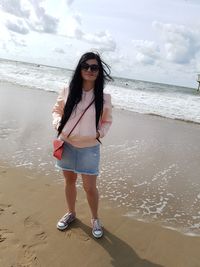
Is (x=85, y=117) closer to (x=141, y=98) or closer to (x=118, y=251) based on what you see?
(x=118, y=251)

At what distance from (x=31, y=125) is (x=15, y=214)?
5.05m

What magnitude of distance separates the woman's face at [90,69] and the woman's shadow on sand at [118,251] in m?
1.72

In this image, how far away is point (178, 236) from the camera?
409cm

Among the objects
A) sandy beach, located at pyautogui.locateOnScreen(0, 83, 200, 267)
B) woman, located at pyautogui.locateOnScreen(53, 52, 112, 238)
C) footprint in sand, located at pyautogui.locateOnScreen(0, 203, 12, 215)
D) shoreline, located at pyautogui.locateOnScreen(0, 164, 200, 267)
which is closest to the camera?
shoreline, located at pyautogui.locateOnScreen(0, 164, 200, 267)

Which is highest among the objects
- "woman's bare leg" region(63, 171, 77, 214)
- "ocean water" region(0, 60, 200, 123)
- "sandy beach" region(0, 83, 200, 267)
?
"woman's bare leg" region(63, 171, 77, 214)

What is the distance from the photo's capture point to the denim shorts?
369cm

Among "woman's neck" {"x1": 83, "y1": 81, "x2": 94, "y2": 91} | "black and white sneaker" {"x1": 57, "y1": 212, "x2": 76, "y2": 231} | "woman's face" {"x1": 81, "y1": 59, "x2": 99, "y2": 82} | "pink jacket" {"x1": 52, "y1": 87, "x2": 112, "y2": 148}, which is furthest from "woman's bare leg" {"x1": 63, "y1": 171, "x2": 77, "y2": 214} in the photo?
"woman's face" {"x1": 81, "y1": 59, "x2": 99, "y2": 82}

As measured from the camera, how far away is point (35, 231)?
3768 millimetres

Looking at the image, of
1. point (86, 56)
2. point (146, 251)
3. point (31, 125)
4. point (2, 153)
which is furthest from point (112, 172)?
point (31, 125)

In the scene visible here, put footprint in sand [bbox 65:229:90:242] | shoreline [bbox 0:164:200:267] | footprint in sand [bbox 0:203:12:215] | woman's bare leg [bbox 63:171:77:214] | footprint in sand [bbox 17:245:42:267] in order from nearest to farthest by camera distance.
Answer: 1. footprint in sand [bbox 17:245:42:267]
2. shoreline [bbox 0:164:200:267]
3. footprint in sand [bbox 65:229:90:242]
4. woman's bare leg [bbox 63:171:77:214]
5. footprint in sand [bbox 0:203:12:215]

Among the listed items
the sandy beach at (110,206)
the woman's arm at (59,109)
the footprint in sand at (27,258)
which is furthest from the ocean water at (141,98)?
the footprint in sand at (27,258)

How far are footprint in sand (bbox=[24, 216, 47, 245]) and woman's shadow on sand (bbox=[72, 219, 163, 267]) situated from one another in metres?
0.41

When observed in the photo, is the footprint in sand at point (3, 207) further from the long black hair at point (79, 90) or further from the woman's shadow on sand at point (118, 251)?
the long black hair at point (79, 90)

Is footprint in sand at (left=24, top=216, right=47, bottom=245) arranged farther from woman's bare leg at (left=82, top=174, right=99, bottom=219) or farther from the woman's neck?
the woman's neck
